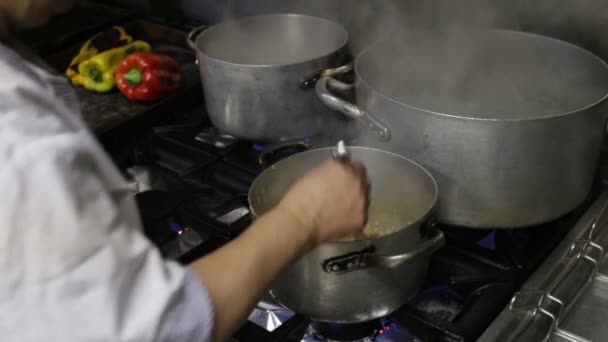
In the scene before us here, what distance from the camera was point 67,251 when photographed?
0.39 meters

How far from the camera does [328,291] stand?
0.61 meters

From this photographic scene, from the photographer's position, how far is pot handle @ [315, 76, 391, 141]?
0.69 m

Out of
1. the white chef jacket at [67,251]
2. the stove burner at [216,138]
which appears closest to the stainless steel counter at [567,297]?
the white chef jacket at [67,251]

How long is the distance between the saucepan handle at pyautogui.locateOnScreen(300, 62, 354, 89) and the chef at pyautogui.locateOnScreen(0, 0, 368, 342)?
388 mm

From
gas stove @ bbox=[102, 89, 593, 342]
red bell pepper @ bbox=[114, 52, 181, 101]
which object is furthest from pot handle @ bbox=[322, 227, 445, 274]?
red bell pepper @ bbox=[114, 52, 181, 101]

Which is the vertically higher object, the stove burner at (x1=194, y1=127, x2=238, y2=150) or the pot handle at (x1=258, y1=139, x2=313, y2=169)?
the pot handle at (x1=258, y1=139, x2=313, y2=169)

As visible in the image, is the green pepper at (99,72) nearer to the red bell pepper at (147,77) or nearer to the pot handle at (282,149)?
the red bell pepper at (147,77)

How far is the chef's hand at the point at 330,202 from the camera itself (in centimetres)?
52

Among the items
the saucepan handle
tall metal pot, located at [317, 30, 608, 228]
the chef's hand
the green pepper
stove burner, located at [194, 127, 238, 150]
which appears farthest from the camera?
the green pepper

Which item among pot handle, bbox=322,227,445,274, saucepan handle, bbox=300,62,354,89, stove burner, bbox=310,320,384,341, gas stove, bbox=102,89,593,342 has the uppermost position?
saucepan handle, bbox=300,62,354,89

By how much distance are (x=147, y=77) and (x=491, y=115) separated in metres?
0.56

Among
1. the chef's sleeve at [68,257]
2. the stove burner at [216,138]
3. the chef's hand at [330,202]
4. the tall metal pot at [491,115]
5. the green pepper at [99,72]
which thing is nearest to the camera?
→ the chef's sleeve at [68,257]

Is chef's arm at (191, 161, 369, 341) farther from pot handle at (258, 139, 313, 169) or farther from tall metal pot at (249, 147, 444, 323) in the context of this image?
pot handle at (258, 139, 313, 169)

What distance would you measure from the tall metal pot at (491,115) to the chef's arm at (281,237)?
0.46 ft
